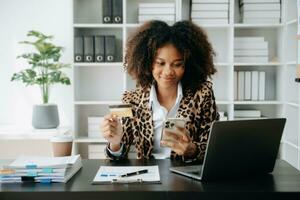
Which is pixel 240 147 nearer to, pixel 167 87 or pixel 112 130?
pixel 112 130

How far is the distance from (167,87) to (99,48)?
1.59 m

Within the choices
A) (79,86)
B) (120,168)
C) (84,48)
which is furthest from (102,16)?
(120,168)

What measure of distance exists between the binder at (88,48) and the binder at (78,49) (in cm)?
3

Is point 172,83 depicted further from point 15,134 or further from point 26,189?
point 15,134

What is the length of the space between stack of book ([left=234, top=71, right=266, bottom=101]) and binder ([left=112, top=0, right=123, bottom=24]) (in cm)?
112

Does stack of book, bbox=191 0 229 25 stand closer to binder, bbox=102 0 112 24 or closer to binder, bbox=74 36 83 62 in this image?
binder, bbox=102 0 112 24

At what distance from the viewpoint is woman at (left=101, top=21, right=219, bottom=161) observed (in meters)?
1.89

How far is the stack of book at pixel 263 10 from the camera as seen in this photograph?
339cm

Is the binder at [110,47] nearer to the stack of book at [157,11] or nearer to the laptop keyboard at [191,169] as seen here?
the stack of book at [157,11]

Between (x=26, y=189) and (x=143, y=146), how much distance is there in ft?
2.55

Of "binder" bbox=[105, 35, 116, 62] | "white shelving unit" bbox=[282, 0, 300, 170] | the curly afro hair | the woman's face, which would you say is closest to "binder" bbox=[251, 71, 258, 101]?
"white shelving unit" bbox=[282, 0, 300, 170]

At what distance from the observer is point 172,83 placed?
194 centimetres

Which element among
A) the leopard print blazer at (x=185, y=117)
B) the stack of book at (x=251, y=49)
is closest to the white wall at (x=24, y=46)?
the stack of book at (x=251, y=49)

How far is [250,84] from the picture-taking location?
3.48 m
